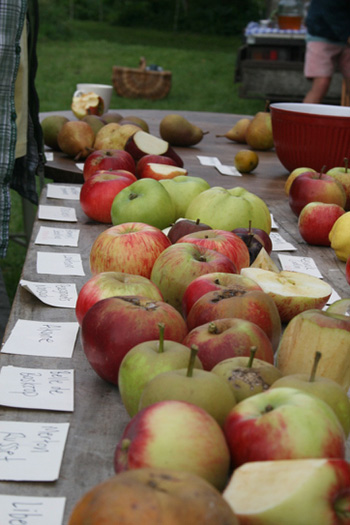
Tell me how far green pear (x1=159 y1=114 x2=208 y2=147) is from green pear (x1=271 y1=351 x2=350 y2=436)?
2283 mm

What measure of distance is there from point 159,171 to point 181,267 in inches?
38.6

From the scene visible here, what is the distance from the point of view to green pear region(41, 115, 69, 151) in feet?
9.19

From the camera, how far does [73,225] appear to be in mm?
1947

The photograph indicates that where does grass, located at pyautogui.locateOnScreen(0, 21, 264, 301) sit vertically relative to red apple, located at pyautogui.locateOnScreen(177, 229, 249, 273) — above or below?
below

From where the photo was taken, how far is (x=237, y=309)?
106 centimetres

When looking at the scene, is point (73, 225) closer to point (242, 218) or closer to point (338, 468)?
point (242, 218)

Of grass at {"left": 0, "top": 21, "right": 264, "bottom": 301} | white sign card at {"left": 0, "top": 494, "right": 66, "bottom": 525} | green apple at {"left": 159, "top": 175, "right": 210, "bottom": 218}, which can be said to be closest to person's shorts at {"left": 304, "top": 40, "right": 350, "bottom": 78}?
grass at {"left": 0, "top": 21, "right": 264, "bottom": 301}

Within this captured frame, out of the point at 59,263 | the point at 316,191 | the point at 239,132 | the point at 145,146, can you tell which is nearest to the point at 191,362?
the point at 59,263

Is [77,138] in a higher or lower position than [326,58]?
lower

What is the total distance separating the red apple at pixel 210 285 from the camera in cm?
115

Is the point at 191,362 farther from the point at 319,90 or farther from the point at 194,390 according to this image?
the point at 319,90

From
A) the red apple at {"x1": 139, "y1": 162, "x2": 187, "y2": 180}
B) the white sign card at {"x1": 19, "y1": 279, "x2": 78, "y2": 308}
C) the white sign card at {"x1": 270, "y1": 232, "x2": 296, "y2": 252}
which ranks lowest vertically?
the white sign card at {"x1": 270, "y1": 232, "x2": 296, "y2": 252}

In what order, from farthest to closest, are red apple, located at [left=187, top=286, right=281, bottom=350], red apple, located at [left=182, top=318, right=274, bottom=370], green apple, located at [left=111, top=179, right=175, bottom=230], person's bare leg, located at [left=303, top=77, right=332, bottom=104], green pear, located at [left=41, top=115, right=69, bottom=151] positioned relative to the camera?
1. person's bare leg, located at [left=303, top=77, right=332, bottom=104]
2. green pear, located at [left=41, top=115, right=69, bottom=151]
3. green apple, located at [left=111, top=179, right=175, bottom=230]
4. red apple, located at [left=187, top=286, right=281, bottom=350]
5. red apple, located at [left=182, top=318, right=274, bottom=370]

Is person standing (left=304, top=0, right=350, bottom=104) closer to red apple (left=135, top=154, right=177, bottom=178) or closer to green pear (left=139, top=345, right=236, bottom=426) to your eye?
red apple (left=135, top=154, right=177, bottom=178)
